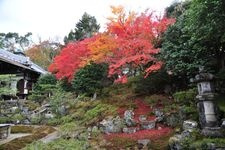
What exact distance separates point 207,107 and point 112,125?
6.38 metres

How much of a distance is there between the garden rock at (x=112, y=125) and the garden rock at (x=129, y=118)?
0.33m

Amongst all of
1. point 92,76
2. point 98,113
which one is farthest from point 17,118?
point 98,113

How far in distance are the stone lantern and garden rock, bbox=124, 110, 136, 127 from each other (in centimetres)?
484

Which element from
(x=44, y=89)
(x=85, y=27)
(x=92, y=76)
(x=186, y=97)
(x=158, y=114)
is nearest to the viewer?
(x=186, y=97)

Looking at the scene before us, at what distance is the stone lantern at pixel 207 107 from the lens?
1210 cm

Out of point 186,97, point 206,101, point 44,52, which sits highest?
point 44,52

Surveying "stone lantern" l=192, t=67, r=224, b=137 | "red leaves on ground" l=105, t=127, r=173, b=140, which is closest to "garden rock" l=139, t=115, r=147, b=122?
"red leaves on ground" l=105, t=127, r=173, b=140

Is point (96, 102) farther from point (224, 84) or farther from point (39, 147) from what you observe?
point (224, 84)

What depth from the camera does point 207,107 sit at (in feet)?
41.1

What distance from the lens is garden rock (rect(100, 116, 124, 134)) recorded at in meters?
16.9

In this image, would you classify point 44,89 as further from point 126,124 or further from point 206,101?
point 206,101

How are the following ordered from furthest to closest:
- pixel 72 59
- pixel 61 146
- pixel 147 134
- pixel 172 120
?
pixel 72 59
pixel 172 120
pixel 147 134
pixel 61 146

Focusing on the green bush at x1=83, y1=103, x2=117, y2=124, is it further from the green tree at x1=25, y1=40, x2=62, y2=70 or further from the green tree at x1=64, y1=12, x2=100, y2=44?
the green tree at x1=25, y1=40, x2=62, y2=70

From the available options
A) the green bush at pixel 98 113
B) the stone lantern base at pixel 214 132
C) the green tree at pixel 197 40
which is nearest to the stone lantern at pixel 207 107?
the stone lantern base at pixel 214 132
